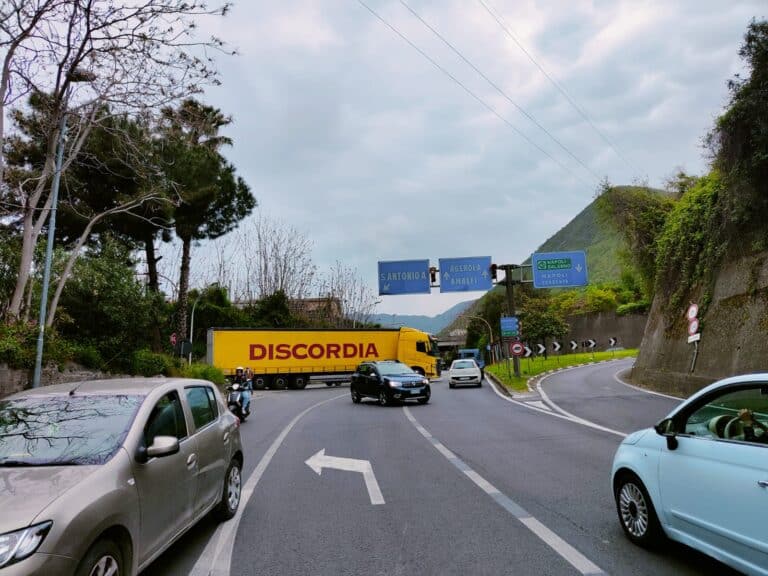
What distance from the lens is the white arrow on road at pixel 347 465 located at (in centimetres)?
738

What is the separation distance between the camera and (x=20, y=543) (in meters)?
2.76

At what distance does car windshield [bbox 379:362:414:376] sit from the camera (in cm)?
2162

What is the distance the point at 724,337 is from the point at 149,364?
2075 centimetres

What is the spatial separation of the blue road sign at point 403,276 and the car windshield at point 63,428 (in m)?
23.7

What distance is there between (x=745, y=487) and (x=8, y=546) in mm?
4027

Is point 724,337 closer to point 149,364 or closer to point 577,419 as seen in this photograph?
point 577,419

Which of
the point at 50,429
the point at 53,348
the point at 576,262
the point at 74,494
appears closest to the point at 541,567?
the point at 74,494

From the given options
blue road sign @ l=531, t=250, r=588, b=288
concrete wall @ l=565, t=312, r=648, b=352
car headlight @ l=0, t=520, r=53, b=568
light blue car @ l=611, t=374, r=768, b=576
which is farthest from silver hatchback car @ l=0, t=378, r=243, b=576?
concrete wall @ l=565, t=312, r=648, b=352

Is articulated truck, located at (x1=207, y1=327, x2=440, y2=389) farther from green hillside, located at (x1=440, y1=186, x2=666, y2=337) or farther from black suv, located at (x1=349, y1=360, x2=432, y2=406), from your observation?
green hillside, located at (x1=440, y1=186, x2=666, y2=337)

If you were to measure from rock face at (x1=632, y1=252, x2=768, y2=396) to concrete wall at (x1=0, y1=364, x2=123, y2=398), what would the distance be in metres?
19.5

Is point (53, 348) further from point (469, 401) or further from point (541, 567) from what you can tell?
point (541, 567)

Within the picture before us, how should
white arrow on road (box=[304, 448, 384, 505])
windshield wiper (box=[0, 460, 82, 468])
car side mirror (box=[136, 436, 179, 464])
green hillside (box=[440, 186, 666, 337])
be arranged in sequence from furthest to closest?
green hillside (box=[440, 186, 666, 337]) < white arrow on road (box=[304, 448, 384, 505]) < car side mirror (box=[136, 436, 179, 464]) < windshield wiper (box=[0, 460, 82, 468])

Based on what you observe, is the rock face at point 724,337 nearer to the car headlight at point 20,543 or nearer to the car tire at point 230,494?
the car tire at point 230,494

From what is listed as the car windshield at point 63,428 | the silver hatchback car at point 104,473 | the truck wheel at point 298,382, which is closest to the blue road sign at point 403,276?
the truck wheel at point 298,382
